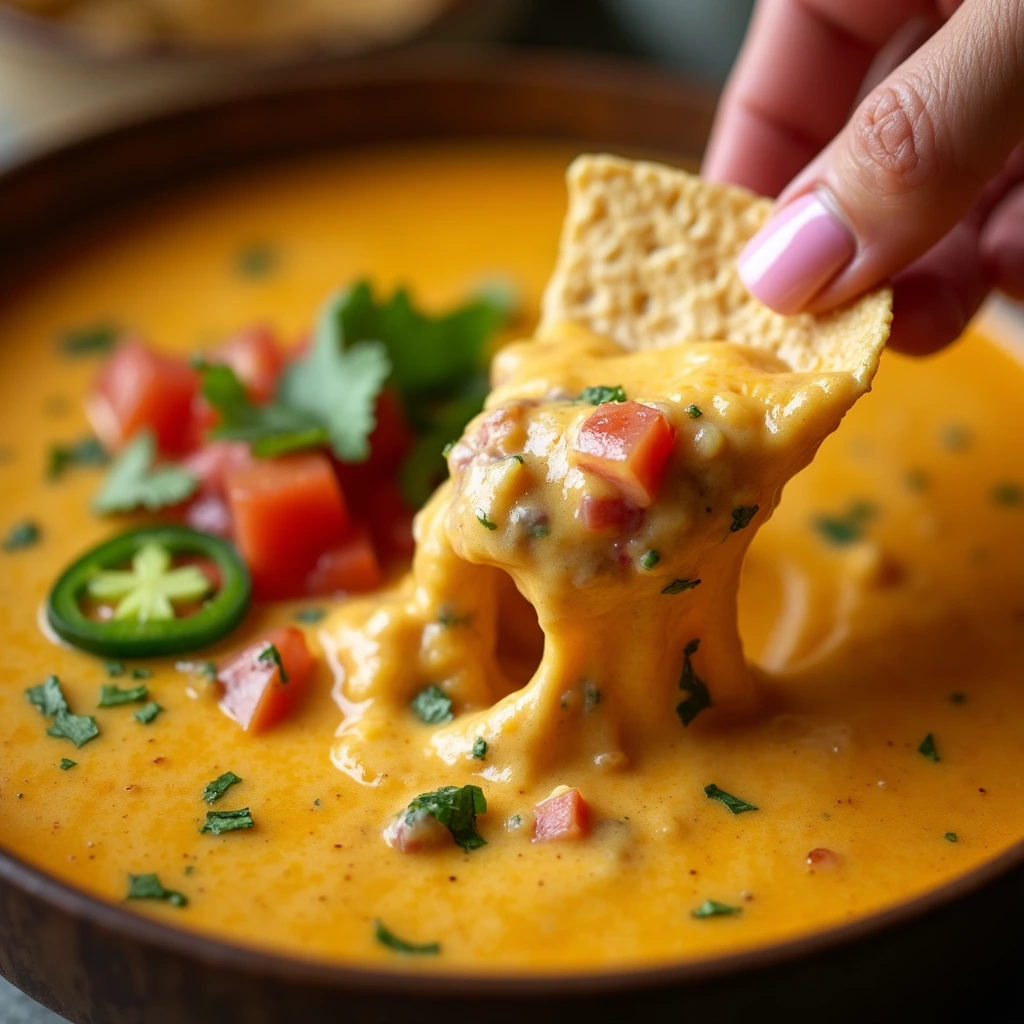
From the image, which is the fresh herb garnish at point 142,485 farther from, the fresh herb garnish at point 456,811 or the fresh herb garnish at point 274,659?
the fresh herb garnish at point 456,811

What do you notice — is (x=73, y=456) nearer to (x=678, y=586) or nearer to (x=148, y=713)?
(x=148, y=713)

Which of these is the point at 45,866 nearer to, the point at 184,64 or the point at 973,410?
the point at 973,410

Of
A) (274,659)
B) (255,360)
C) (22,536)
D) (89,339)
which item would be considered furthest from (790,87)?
(22,536)

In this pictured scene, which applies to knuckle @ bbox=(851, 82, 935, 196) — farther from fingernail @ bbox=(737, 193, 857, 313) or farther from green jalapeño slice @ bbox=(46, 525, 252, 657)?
green jalapeño slice @ bbox=(46, 525, 252, 657)

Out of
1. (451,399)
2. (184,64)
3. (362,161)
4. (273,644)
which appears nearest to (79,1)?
(184,64)

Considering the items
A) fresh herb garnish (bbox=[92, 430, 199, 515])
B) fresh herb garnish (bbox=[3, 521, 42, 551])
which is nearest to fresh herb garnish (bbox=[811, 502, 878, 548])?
fresh herb garnish (bbox=[92, 430, 199, 515])

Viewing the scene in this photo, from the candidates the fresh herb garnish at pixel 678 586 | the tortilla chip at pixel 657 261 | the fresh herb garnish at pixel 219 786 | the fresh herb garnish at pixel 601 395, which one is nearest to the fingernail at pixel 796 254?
the tortilla chip at pixel 657 261
